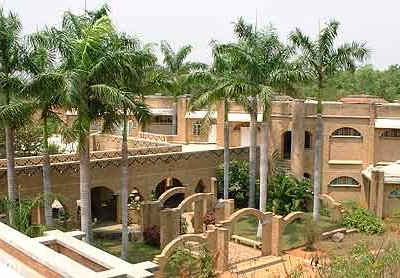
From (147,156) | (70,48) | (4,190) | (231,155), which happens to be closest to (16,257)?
(70,48)

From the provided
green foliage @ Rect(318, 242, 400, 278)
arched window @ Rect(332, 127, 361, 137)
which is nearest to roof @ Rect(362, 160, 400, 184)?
arched window @ Rect(332, 127, 361, 137)

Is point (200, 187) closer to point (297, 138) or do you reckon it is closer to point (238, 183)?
point (238, 183)

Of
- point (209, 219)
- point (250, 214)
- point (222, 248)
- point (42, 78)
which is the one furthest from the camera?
point (209, 219)

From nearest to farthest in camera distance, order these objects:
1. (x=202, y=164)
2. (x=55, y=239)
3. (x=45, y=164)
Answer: (x=55, y=239), (x=45, y=164), (x=202, y=164)

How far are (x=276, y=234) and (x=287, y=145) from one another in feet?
42.5

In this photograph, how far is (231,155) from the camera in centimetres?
3145

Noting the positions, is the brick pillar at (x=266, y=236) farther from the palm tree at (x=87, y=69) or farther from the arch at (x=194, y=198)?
the palm tree at (x=87, y=69)

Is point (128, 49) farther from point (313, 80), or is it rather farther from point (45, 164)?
point (313, 80)

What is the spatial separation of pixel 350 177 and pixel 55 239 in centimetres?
2501

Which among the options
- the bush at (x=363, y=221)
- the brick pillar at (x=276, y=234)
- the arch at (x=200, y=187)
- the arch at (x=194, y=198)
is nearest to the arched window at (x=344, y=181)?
the bush at (x=363, y=221)

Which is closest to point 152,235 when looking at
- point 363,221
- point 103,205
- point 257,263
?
point 257,263

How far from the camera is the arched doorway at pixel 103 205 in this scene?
2892 centimetres

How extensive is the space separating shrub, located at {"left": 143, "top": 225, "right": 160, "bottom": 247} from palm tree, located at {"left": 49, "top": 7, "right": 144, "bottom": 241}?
21.6ft

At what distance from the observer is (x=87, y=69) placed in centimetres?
1666
